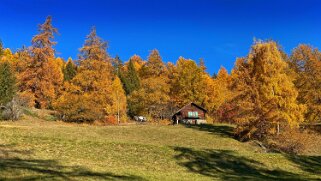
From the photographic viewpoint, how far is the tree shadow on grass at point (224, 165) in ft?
64.6

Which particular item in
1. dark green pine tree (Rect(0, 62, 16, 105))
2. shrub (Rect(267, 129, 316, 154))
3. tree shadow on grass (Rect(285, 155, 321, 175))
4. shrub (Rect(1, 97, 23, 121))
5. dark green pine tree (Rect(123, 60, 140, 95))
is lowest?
tree shadow on grass (Rect(285, 155, 321, 175))

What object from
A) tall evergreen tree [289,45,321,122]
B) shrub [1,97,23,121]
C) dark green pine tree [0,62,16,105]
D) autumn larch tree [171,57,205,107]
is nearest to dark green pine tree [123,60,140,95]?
autumn larch tree [171,57,205,107]

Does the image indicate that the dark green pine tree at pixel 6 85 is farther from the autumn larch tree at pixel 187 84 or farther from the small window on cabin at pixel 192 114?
the autumn larch tree at pixel 187 84

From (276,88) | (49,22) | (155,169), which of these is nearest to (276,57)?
(276,88)

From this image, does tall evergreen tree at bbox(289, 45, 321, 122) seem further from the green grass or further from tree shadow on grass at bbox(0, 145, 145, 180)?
tree shadow on grass at bbox(0, 145, 145, 180)

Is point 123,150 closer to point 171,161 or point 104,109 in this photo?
point 171,161

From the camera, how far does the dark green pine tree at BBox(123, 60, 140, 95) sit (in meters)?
92.5

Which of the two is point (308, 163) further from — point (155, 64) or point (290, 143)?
point (155, 64)

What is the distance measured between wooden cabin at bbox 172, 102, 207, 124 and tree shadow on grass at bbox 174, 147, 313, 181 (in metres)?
44.4

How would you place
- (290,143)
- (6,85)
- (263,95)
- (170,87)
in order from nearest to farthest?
1. (290,143)
2. (263,95)
3. (6,85)
4. (170,87)

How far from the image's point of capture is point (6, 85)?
173 feet

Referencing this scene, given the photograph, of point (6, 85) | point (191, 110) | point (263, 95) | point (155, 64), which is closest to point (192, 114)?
point (191, 110)

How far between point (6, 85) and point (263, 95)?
35.6 meters

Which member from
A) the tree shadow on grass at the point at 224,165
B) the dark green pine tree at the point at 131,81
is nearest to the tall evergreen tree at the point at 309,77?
the tree shadow on grass at the point at 224,165
